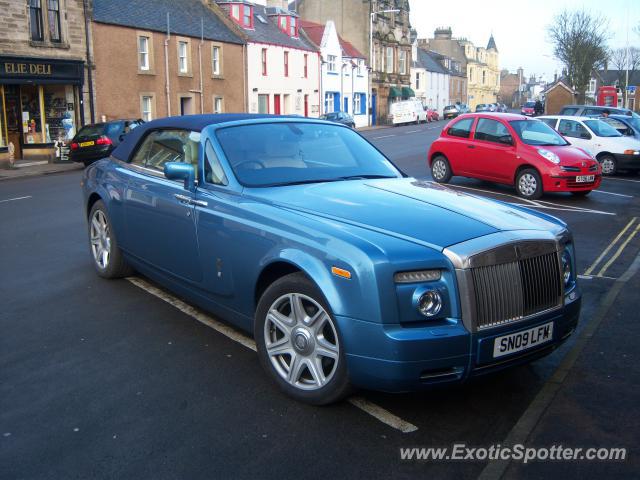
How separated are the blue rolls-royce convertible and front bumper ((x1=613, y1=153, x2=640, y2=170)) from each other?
598 inches

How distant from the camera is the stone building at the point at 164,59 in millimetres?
31484

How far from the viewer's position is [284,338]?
433 centimetres

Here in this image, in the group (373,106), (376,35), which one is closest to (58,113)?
(373,106)

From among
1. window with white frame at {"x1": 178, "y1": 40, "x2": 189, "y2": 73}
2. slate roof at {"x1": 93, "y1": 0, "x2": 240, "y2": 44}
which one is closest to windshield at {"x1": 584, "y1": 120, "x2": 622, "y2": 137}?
slate roof at {"x1": 93, "y1": 0, "x2": 240, "y2": 44}

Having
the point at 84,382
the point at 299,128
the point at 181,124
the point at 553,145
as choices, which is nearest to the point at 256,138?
the point at 299,128

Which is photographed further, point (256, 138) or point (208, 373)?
point (256, 138)

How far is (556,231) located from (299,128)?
90.4 inches

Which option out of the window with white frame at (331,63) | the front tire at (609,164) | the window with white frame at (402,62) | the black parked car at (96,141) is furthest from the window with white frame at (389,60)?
the front tire at (609,164)

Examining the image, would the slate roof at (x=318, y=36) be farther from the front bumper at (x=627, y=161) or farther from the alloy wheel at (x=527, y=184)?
the alloy wheel at (x=527, y=184)

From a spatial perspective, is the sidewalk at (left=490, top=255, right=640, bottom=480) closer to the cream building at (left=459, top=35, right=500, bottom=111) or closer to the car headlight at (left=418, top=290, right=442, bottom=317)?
the car headlight at (left=418, top=290, right=442, bottom=317)

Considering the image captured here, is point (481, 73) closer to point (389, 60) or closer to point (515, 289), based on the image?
point (389, 60)

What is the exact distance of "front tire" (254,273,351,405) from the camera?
13.1 feet

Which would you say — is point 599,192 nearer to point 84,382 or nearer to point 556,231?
point 556,231

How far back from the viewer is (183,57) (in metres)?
37.0
